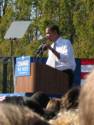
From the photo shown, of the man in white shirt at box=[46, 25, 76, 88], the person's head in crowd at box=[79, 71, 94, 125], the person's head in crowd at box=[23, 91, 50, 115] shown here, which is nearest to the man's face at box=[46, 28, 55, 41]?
the man in white shirt at box=[46, 25, 76, 88]

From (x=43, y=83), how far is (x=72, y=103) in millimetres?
3469

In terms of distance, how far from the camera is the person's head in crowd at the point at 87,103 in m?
1.76

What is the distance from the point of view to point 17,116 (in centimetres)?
193

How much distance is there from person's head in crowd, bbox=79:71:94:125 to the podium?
582 cm

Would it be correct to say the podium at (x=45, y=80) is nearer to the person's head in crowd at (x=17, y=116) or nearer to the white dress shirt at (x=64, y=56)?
the white dress shirt at (x=64, y=56)

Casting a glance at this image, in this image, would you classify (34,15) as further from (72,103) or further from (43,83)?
(72,103)

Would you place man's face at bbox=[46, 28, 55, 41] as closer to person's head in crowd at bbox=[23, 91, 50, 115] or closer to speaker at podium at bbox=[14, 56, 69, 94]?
speaker at podium at bbox=[14, 56, 69, 94]

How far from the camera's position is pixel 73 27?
25.8 metres

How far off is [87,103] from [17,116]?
0.88ft

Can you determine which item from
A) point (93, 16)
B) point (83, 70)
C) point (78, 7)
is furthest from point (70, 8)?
point (83, 70)

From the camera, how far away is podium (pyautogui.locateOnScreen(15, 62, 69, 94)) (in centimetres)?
774

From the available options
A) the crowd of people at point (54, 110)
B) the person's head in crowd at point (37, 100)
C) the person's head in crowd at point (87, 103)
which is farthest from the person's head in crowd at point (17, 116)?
the person's head in crowd at point (37, 100)

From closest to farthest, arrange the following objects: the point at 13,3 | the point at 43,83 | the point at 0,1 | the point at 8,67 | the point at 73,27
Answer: the point at 43,83, the point at 8,67, the point at 73,27, the point at 13,3, the point at 0,1

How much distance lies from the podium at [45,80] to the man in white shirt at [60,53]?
11 centimetres
